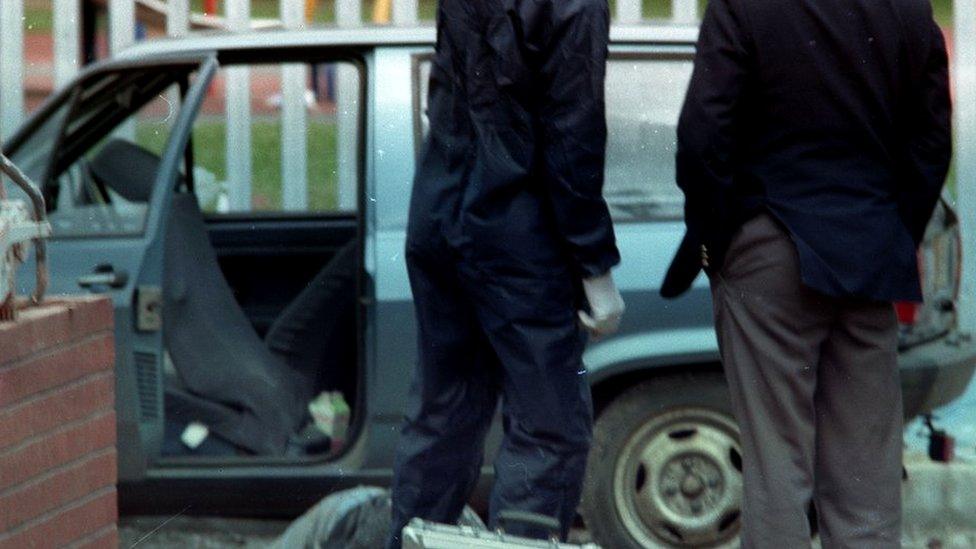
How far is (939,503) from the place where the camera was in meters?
5.35

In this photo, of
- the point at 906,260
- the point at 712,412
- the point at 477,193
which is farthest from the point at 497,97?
the point at 712,412

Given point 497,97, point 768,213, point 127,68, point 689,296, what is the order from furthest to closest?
point 127,68
point 689,296
point 768,213
point 497,97

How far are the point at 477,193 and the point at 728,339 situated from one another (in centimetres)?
77

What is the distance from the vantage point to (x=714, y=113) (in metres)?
3.61

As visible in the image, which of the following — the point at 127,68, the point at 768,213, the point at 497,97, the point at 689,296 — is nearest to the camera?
the point at 497,97

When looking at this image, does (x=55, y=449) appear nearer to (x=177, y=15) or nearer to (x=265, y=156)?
(x=177, y=15)

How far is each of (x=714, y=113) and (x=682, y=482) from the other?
152cm

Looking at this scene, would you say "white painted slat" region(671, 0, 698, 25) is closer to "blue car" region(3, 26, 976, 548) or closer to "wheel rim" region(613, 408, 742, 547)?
"blue car" region(3, 26, 976, 548)

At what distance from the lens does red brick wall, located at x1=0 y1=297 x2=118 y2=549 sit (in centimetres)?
262

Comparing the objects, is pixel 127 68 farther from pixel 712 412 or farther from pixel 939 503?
pixel 939 503

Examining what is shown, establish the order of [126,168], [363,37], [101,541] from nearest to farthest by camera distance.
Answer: [101,541], [363,37], [126,168]

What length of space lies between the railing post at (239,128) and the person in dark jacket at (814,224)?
389 centimetres

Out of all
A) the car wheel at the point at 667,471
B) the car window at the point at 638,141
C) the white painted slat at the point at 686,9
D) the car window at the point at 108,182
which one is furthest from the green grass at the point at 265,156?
the car wheel at the point at 667,471

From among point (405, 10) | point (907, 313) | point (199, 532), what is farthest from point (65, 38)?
point (907, 313)
